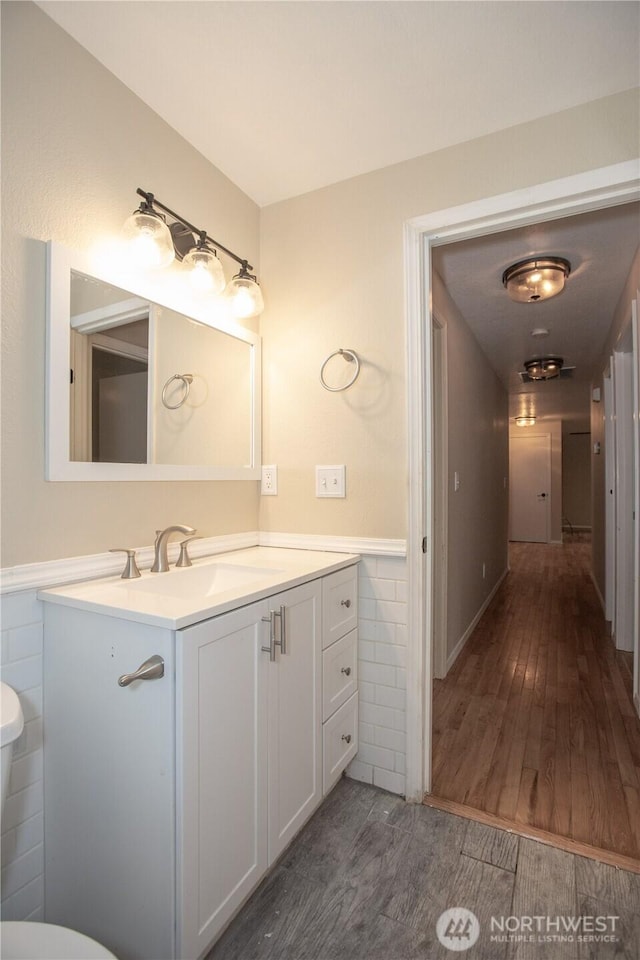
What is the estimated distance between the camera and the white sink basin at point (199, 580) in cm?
138

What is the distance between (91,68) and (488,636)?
3.75 meters

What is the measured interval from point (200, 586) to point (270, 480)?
599mm

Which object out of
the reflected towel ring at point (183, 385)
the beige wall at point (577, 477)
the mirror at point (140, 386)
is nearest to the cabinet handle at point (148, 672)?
the mirror at point (140, 386)

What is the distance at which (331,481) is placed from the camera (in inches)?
72.9

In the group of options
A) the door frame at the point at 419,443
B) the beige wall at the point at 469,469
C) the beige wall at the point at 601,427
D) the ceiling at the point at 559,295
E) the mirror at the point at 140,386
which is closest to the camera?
the mirror at the point at 140,386

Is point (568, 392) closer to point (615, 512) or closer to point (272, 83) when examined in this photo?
point (615, 512)

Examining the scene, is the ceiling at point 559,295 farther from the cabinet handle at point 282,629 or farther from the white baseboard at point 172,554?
the cabinet handle at point 282,629

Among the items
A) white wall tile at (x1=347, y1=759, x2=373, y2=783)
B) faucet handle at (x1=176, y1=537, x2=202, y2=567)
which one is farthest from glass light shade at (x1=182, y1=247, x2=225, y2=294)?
white wall tile at (x1=347, y1=759, x2=373, y2=783)

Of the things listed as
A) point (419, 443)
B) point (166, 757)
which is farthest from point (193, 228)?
point (166, 757)

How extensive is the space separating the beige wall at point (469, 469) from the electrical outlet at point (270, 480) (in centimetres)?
128

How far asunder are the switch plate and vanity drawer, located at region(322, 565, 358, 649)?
304 mm

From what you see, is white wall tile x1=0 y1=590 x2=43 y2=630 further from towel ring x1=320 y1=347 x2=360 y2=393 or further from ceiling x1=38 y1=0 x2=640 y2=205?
ceiling x1=38 y1=0 x2=640 y2=205

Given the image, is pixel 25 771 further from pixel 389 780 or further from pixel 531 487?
pixel 531 487

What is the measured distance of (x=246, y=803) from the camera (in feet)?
3.79
